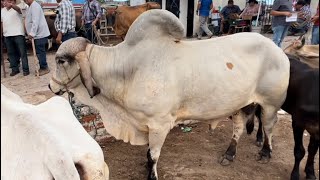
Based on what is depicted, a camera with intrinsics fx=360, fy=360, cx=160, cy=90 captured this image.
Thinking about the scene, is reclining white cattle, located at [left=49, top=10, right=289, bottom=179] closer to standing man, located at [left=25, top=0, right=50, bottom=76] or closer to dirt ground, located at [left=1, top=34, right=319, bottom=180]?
dirt ground, located at [left=1, top=34, right=319, bottom=180]

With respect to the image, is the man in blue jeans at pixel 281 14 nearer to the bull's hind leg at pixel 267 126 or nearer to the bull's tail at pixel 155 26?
the bull's hind leg at pixel 267 126

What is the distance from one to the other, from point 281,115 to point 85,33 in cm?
531

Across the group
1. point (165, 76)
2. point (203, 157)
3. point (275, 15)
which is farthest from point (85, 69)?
point (275, 15)

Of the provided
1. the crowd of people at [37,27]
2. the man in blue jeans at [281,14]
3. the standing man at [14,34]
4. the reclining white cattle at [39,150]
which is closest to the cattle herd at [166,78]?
the reclining white cattle at [39,150]

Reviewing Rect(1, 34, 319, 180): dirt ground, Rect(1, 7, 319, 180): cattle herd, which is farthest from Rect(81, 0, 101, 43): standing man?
Rect(1, 7, 319, 180): cattle herd

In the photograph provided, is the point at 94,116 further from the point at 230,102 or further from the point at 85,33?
the point at 85,33

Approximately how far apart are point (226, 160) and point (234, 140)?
0.76 feet

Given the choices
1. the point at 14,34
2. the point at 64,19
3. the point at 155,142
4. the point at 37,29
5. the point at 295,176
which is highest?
the point at 64,19

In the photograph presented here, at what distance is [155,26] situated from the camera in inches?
122

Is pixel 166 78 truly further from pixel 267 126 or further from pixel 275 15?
pixel 275 15

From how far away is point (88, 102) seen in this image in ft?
11.7

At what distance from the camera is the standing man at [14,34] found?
6.81 metres

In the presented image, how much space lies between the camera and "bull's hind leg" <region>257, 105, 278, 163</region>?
11.4 feet

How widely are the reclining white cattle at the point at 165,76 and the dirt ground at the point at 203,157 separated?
0.38m
